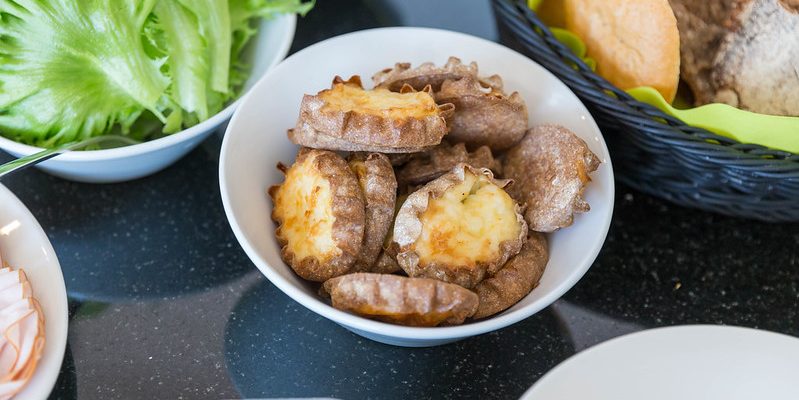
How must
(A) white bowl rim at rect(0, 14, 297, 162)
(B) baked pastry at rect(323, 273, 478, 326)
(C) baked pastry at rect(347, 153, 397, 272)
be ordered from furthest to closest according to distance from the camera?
1. (A) white bowl rim at rect(0, 14, 297, 162)
2. (C) baked pastry at rect(347, 153, 397, 272)
3. (B) baked pastry at rect(323, 273, 478, 326)

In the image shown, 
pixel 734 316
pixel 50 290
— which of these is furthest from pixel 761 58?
pixel 50 290

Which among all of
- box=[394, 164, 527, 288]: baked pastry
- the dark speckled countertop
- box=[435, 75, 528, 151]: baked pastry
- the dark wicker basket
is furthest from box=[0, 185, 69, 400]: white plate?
the dark wicker basket

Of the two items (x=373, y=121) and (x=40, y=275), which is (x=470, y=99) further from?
(x=40, y=275)

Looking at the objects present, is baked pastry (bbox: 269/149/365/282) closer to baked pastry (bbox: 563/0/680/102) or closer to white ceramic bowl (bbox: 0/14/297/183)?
white ceramic bowl (bbox: 0/14/297/183)

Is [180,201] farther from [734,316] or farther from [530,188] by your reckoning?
[734,316]

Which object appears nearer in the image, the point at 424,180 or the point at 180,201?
the point at 424,180
